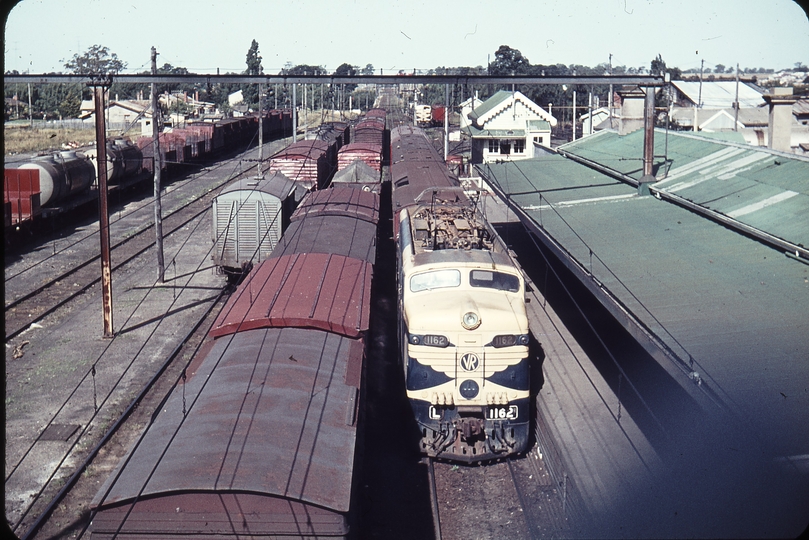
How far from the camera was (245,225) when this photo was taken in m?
21.4

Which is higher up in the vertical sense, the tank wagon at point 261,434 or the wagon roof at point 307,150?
the wagon roof at point 307,150

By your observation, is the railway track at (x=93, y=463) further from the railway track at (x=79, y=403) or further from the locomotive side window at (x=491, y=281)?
the locomotive side window at (x=491, y=281)

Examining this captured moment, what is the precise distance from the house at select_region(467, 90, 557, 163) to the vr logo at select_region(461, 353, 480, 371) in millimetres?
35426

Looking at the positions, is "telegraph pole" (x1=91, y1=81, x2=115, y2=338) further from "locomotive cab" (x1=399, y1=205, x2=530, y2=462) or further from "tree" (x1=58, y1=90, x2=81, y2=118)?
"tree" (x1=58, y1=90, x2=81, y2=118)

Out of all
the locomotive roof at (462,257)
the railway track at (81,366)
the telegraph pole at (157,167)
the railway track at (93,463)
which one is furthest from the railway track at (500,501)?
the telegraph pole at (157,167)

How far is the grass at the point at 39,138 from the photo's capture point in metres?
55.5

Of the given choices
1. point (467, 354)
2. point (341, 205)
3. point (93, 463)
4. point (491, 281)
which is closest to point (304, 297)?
point (467, 354)

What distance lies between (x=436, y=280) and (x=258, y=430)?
5.31 metres

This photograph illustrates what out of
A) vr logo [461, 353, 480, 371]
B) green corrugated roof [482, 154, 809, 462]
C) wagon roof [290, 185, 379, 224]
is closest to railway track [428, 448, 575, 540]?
vr logo [461, 353, 480, 371]

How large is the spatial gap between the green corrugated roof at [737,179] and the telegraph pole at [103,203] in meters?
13.3

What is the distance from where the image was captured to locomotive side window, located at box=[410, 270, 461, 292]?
1252 cm

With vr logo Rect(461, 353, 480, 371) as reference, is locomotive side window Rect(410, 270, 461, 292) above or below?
above

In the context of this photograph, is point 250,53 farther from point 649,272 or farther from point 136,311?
point 649,272

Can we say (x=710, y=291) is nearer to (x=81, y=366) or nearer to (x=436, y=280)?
(x=436, y=280)
